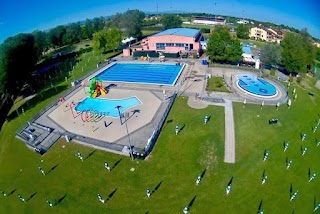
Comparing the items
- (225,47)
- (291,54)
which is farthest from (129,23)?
(291,54)

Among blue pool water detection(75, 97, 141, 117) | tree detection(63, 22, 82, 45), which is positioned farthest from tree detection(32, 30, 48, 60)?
blue pool water detection(75, 97, 141, 117)

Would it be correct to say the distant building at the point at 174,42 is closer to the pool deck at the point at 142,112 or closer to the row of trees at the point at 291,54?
the pool deck at the point at 142,112

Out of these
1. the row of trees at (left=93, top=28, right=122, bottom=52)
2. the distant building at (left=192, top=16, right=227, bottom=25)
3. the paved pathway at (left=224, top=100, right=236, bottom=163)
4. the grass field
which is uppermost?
the row of trees at (left=93, top=28, right=122, bottom=52)

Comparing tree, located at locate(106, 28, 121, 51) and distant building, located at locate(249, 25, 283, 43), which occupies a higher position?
tree, located at locate(106, 28, 121, 51)

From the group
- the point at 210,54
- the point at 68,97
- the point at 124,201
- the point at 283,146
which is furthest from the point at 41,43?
the point at 283,146

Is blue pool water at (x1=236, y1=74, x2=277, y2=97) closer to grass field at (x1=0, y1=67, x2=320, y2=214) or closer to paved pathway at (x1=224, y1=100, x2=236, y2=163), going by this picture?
paved pathway at (x1=224, y1=100, x2=236, y2=163)

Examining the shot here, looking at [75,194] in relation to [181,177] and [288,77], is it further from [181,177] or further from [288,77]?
[288,77]

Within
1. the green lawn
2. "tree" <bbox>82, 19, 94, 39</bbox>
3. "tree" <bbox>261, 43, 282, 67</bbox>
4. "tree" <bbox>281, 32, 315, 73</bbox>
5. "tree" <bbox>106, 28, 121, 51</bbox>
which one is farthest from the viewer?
"tree" <bbox>82, 19, 94, 39</bbox>

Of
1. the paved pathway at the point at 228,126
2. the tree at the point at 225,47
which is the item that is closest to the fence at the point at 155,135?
the paved pathway at the point at 228,126
